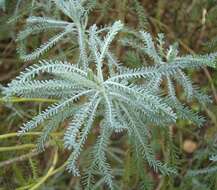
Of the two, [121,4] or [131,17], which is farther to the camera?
[131,17]

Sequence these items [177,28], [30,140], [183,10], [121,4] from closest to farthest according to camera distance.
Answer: [30,140] < [121,4] < [183,10] < [177,28]

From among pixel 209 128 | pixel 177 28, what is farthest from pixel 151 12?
pixel 209 128

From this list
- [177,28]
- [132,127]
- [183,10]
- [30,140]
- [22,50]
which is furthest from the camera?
[177,28]

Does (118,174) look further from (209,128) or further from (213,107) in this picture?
(213,107)

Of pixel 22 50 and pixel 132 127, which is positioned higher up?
pixel 22 50

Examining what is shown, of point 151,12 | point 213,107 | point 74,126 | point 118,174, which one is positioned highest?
point 74,126

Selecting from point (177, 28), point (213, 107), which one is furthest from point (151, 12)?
point (213, 107)
